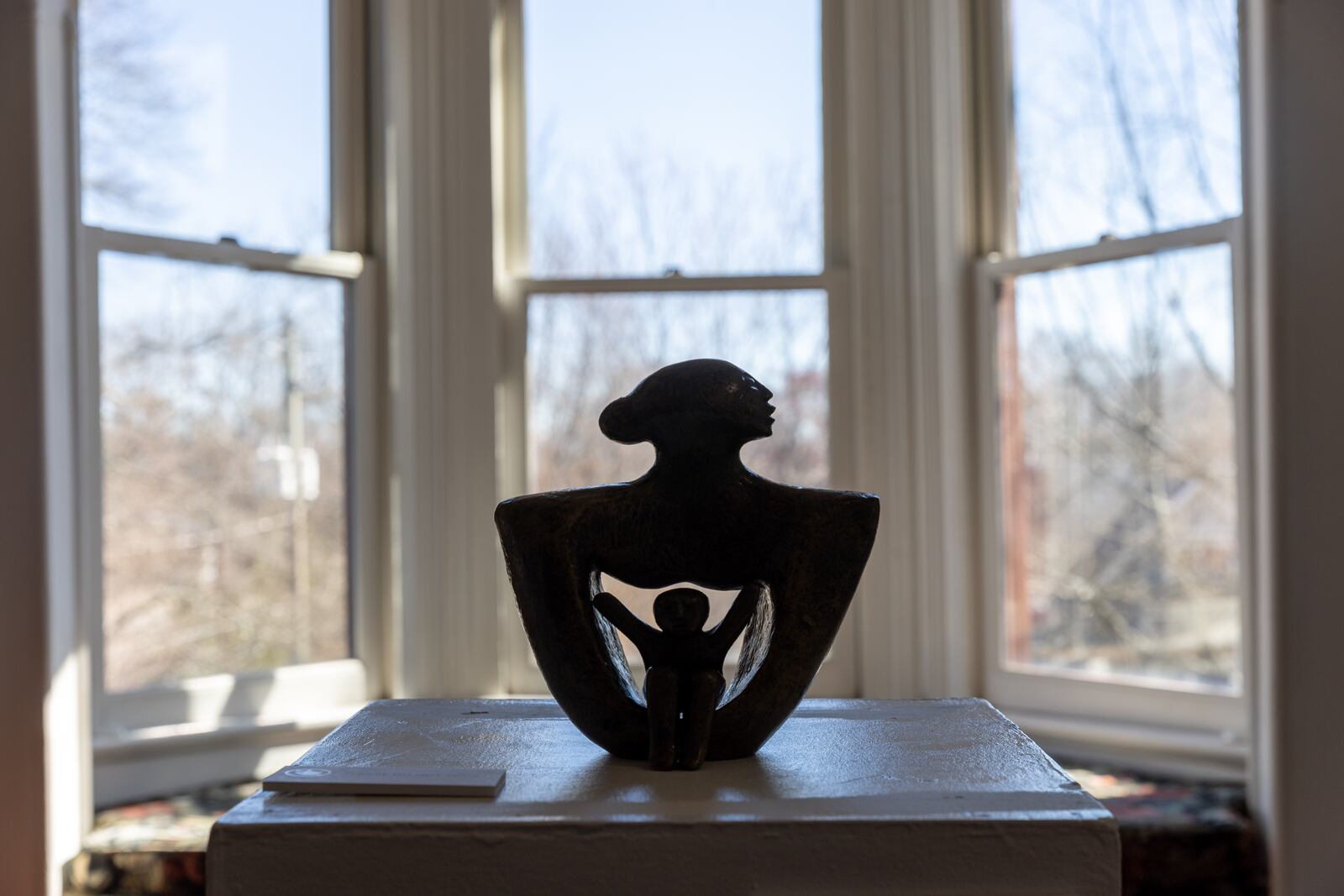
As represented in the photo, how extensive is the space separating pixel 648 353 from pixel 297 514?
2.61 feet

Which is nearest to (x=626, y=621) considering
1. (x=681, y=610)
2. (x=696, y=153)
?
(x=681, y=610)

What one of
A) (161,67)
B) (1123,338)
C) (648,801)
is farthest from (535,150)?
(648,801)

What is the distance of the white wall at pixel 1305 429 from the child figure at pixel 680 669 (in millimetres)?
1103

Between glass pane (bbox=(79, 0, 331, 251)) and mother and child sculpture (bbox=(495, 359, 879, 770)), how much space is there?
4.40ft

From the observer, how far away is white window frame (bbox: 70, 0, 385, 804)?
87.5 inches

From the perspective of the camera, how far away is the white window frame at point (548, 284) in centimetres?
253

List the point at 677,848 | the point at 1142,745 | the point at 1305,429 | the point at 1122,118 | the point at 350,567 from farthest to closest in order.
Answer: the point at 350,567, the point at 1122,118, the point at 1142,745, the point at 1305,429, the point at 677,848

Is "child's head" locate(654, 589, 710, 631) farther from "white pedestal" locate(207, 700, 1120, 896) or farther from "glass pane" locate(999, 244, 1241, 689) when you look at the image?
"glass pane" locate(999, 244, 1241, 689)

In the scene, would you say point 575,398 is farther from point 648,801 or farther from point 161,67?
point 648,801

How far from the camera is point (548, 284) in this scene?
2.56m

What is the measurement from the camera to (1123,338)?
7.86ft

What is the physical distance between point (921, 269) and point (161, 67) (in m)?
1.58

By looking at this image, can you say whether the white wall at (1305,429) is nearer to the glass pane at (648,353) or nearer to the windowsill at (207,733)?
the glass pane at (648,353)

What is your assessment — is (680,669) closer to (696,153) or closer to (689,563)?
(689,563)
